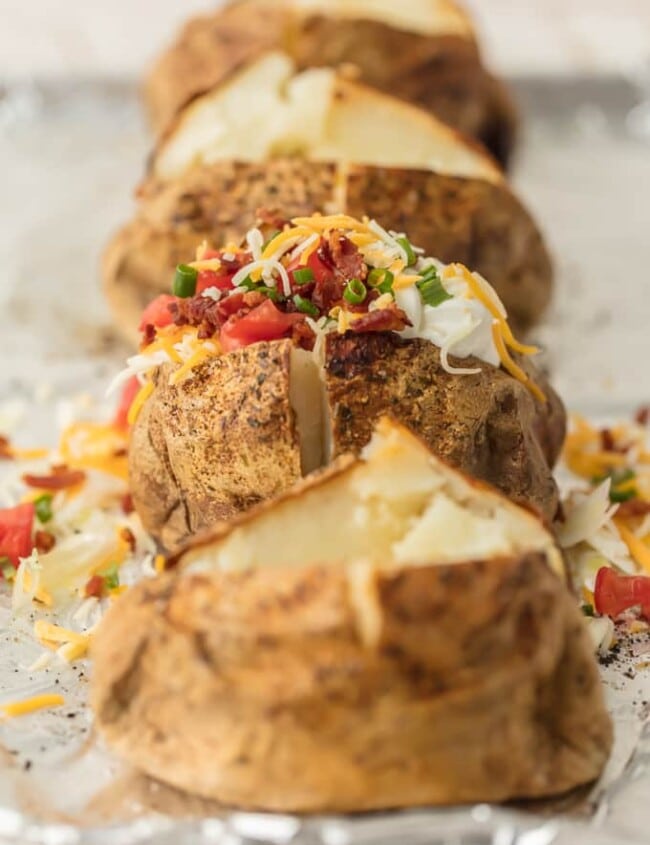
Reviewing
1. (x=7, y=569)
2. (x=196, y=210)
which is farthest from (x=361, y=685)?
(x=196, y=210)

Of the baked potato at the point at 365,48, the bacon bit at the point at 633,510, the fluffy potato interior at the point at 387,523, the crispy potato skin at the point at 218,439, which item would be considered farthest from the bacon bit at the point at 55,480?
the baked potato at the point at 365,48

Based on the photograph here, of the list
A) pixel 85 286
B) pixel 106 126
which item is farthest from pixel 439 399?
pixel 106 126

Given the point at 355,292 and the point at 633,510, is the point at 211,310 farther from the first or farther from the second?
the point at 633,510

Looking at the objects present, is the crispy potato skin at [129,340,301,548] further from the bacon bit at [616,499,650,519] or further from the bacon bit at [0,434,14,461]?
the bacon bit at [616,499,650,519]

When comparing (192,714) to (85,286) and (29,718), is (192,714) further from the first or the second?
(85,286)

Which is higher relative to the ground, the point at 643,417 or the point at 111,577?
the point at 111,577

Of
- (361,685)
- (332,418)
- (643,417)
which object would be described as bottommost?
(643,417)

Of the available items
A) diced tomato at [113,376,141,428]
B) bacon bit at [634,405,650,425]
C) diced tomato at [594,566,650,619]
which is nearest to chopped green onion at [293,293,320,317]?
diced tomato at [594,566,650,619]
